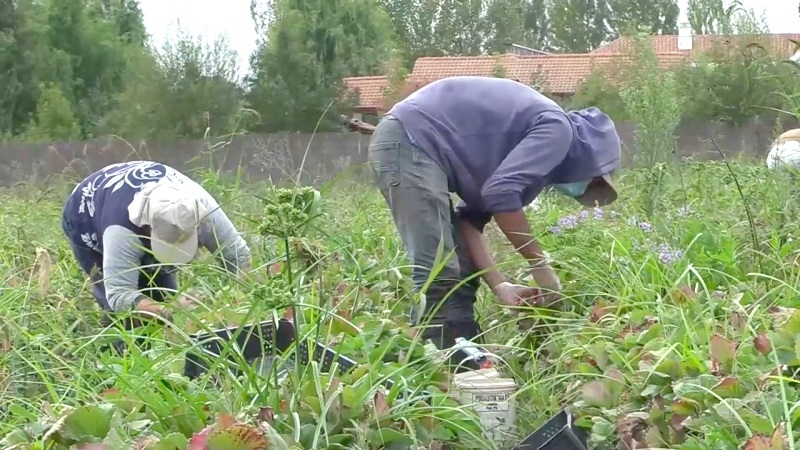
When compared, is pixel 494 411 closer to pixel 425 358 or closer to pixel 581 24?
pixel 425 358

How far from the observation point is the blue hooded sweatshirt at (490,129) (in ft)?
12.3

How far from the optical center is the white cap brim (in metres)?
3.82

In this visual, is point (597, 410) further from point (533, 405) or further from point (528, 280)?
point (528, 280)

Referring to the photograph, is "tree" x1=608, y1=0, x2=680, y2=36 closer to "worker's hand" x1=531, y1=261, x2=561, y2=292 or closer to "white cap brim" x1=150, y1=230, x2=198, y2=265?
"white cap brim" x1=150, y1=230, x2=198, y2=265

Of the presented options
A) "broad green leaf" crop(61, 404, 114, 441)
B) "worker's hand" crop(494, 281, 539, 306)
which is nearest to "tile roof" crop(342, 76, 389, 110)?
Answer: "worker's hand" crop(494, 281, 539, 306)

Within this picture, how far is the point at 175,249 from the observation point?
3.81m

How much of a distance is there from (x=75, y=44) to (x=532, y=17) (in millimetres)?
31770

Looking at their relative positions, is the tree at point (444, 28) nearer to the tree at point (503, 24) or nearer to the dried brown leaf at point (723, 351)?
the tree at point (503, 24)

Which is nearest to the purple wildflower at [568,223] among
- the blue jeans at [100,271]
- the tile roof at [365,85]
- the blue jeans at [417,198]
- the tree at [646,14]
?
the blue jeans at [417,198]

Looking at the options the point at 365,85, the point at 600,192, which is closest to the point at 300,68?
the point at 365,85

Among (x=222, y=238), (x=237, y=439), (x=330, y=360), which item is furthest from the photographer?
(x=222, y=238)

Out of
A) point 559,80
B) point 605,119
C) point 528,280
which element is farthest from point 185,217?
point 559,80

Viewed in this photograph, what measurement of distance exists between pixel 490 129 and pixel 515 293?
61cm

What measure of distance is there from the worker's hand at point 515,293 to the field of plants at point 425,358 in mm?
57
